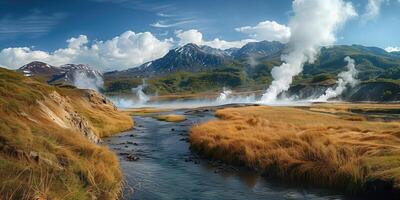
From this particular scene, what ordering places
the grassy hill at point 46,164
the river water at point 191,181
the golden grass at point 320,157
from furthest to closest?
the golden grass at point 320,157, the river water at point 191,181, the grassy hill at point 46,164

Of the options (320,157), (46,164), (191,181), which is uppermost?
(46,164)

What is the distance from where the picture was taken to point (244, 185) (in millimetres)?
31609

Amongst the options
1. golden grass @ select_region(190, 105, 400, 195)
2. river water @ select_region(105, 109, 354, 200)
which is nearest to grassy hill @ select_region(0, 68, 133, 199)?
river water @ select_region(105, 109, 354, 200)

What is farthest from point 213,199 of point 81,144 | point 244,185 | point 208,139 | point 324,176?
point 208,139

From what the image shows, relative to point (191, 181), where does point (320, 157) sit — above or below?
above

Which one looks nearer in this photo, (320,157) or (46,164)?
(46,164)

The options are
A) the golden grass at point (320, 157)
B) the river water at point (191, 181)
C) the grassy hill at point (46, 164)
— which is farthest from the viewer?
the golden grass at point (320, 157)

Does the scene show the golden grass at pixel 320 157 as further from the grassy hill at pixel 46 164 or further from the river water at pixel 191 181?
the grassy hill at pixel 46 164

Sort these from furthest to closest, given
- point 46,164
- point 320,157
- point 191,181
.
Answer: point 191,181, point 320,157, point 46,164

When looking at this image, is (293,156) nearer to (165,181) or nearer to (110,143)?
(165,181)

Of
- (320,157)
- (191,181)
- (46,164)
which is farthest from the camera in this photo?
(191,181)

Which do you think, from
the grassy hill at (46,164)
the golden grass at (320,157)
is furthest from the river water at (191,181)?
the grassy hill at (46,164)

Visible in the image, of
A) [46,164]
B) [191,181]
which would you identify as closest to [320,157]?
[191,181]

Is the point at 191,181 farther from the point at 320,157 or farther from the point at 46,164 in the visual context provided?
the point at 46,164
